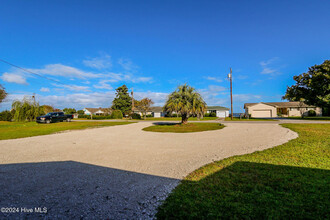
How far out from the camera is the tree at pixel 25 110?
25.0 metres

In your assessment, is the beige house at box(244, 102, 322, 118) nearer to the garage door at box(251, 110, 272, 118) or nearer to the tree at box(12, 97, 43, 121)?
the garage door at box(251, 110, 272, 118)

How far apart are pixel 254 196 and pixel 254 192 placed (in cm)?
16

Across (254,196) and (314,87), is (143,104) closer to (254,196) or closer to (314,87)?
(314,87)

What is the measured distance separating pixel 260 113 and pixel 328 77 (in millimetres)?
20703

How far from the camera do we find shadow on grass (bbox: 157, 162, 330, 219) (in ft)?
7.27

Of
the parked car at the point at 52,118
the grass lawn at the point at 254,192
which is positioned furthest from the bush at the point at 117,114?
the grass lawn at the point at 254,192

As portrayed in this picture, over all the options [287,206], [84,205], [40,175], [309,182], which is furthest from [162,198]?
[40,175]

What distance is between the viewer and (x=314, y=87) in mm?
24156

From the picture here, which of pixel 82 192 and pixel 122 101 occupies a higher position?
pixel 122 101

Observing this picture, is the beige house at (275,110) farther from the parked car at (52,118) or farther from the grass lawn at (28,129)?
the parked car at (52,118)

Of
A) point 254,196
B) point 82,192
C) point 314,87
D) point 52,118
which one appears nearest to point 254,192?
point 254,196

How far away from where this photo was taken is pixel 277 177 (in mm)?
3418

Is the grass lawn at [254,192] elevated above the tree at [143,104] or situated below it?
below

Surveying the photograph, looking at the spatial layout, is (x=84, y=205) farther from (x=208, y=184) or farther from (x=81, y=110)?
(x=81, y=110)
